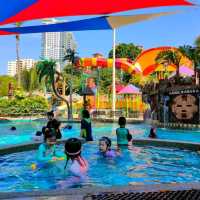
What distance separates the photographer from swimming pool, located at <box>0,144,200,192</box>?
6.91 m

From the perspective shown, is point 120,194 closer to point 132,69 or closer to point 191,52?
point 191,52

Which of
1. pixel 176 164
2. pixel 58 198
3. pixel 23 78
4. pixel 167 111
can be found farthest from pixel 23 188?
pixel 23 78

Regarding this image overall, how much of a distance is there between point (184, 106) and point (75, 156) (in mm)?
15644

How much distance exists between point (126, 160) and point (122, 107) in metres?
30.2

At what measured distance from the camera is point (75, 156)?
6633 millimetres

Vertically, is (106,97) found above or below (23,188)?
above

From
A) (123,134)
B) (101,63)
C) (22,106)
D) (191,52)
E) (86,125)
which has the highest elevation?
(101,63)

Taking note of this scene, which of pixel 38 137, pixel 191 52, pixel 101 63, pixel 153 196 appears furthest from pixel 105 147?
pixel 101 63

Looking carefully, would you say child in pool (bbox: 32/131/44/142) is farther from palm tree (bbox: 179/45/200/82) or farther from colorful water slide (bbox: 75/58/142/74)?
colorful water slide (bbox: 75/58/142/74)

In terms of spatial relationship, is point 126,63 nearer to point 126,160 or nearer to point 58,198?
point 126,160

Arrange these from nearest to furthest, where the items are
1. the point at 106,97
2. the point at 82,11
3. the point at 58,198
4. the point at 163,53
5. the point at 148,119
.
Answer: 1. the point at 58,198
2. the point at 82,11
3. the point at 148,119
4. the point at 163,53
5. the point at 106,97

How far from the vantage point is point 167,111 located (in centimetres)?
2286

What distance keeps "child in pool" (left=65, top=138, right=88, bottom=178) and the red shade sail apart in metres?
1.99

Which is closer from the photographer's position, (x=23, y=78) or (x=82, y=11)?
(x=82, y=11)
